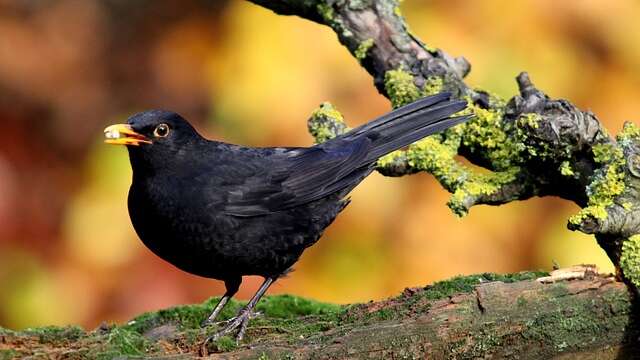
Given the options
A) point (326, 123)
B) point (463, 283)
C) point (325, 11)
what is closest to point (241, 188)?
point (326, 123)

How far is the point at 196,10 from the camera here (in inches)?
248

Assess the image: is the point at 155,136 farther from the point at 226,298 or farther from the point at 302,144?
the point at 302,144

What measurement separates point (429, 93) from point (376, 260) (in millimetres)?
1516

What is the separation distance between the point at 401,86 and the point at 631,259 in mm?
1291

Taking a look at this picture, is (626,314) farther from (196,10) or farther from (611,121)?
(196,10)

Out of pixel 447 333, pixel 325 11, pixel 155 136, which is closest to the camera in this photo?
pixel 447 333

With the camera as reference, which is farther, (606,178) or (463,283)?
(463,283)

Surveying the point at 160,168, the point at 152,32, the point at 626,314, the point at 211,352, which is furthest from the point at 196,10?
the point at 626,314

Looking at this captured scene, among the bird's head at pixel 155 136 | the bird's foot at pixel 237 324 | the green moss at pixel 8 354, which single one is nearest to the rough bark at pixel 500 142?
the bird's head at pixel 155 136

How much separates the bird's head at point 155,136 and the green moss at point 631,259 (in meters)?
1.83

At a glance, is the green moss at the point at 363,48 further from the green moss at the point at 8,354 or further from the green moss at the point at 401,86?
the green moss at the point at 8,354

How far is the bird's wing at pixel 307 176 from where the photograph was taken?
4723 mm

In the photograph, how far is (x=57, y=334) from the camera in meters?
4.22

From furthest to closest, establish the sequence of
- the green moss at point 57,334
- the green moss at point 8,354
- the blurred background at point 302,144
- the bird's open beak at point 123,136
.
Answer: the blurred background at point 302,144, the bird's open beak at point 123,136, the green moss at point 57,334, the green moss at point 8,354
